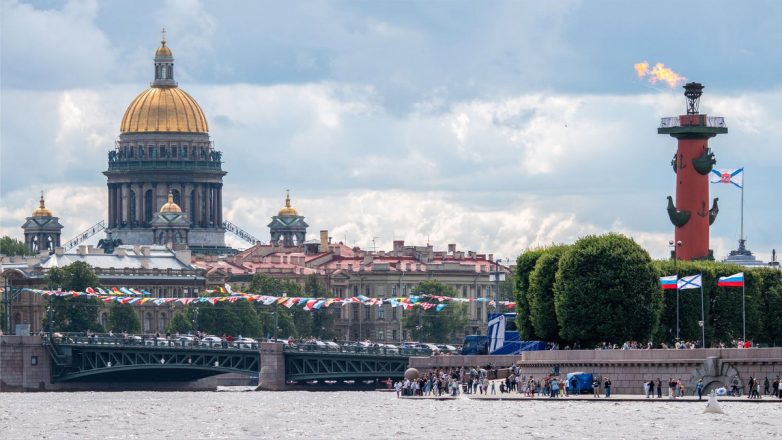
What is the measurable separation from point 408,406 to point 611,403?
11107 millimetres

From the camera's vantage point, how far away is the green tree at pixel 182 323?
639 feet

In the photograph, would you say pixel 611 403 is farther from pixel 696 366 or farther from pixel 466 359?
pixel 466 359

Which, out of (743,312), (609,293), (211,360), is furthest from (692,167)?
(211,360)

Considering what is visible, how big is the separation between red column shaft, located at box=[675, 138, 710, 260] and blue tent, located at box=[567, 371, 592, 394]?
61.4 feet

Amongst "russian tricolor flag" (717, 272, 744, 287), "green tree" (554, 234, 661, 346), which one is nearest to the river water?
"green tree" (554, 234, 661, 346)

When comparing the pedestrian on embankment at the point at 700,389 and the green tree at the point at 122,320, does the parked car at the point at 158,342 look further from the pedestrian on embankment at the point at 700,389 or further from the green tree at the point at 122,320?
the pedestrian on embankment at the point at 700,389

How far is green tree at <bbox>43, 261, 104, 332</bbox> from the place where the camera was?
189375mm

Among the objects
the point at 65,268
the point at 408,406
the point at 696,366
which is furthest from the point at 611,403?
the point at 65,268

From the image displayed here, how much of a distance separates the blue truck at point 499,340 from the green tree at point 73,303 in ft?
168

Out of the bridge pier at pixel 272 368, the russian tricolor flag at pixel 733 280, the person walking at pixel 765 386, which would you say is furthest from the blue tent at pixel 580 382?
the bridge pier at pixel 272 368

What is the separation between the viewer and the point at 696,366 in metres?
109

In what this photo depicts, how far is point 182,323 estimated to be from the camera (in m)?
196

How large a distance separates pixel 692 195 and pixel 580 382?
63.6 feet

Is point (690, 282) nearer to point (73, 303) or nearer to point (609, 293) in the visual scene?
point (609, 293)
